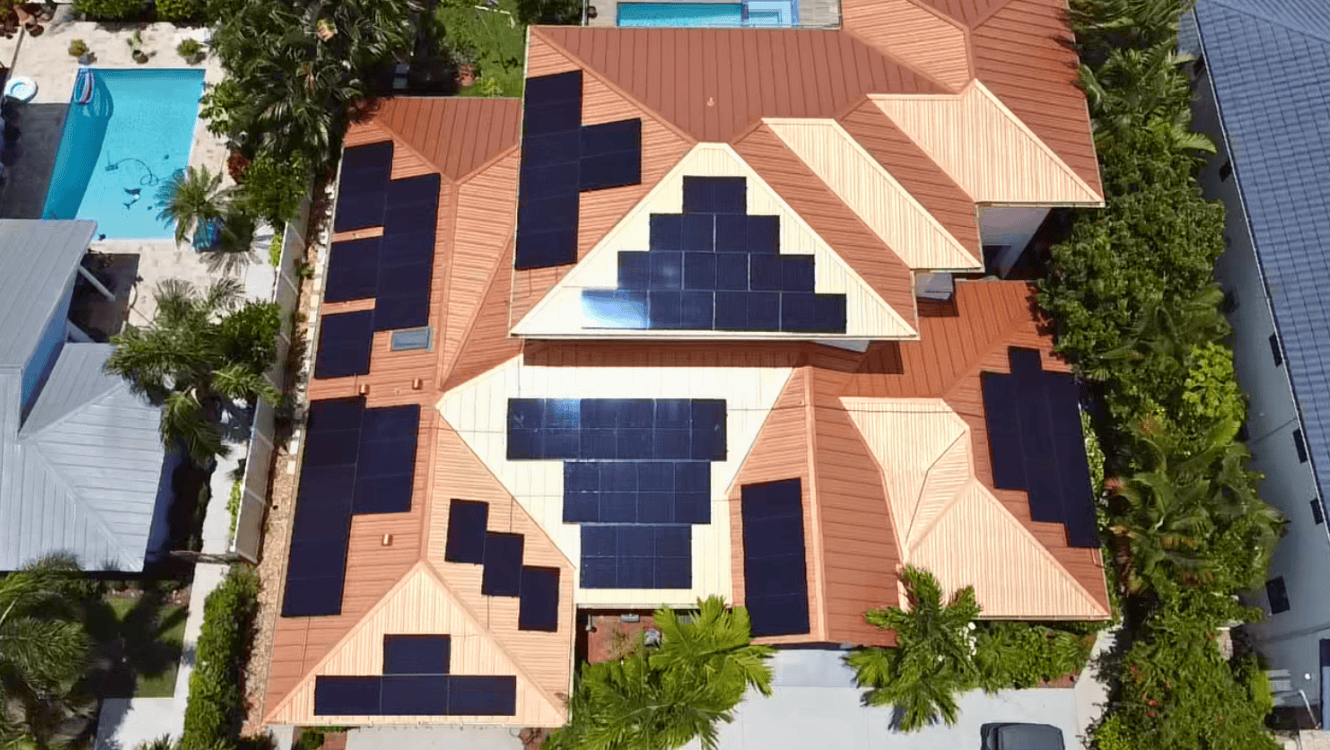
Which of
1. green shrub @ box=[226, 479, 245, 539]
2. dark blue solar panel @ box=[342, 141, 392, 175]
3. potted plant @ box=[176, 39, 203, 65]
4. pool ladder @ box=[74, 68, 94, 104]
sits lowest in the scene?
green shrub @ box=[226, 479, 245, 539]

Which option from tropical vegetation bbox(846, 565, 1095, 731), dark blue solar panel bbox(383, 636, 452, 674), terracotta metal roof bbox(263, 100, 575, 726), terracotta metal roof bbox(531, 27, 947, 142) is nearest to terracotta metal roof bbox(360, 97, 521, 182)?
terracotta metal roof bbox(263, 100, 575, 726)

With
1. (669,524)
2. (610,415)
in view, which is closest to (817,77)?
(610,415)

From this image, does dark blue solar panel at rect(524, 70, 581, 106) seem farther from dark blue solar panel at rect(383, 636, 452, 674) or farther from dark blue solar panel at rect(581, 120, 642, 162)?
dark blue solar panel at rect(383, 636, 452, 674)

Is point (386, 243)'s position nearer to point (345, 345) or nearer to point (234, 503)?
point (345, 345)

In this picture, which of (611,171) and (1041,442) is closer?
(611,171)

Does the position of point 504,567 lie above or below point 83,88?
below

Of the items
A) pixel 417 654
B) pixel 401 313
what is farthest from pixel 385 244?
pixel 417 654
